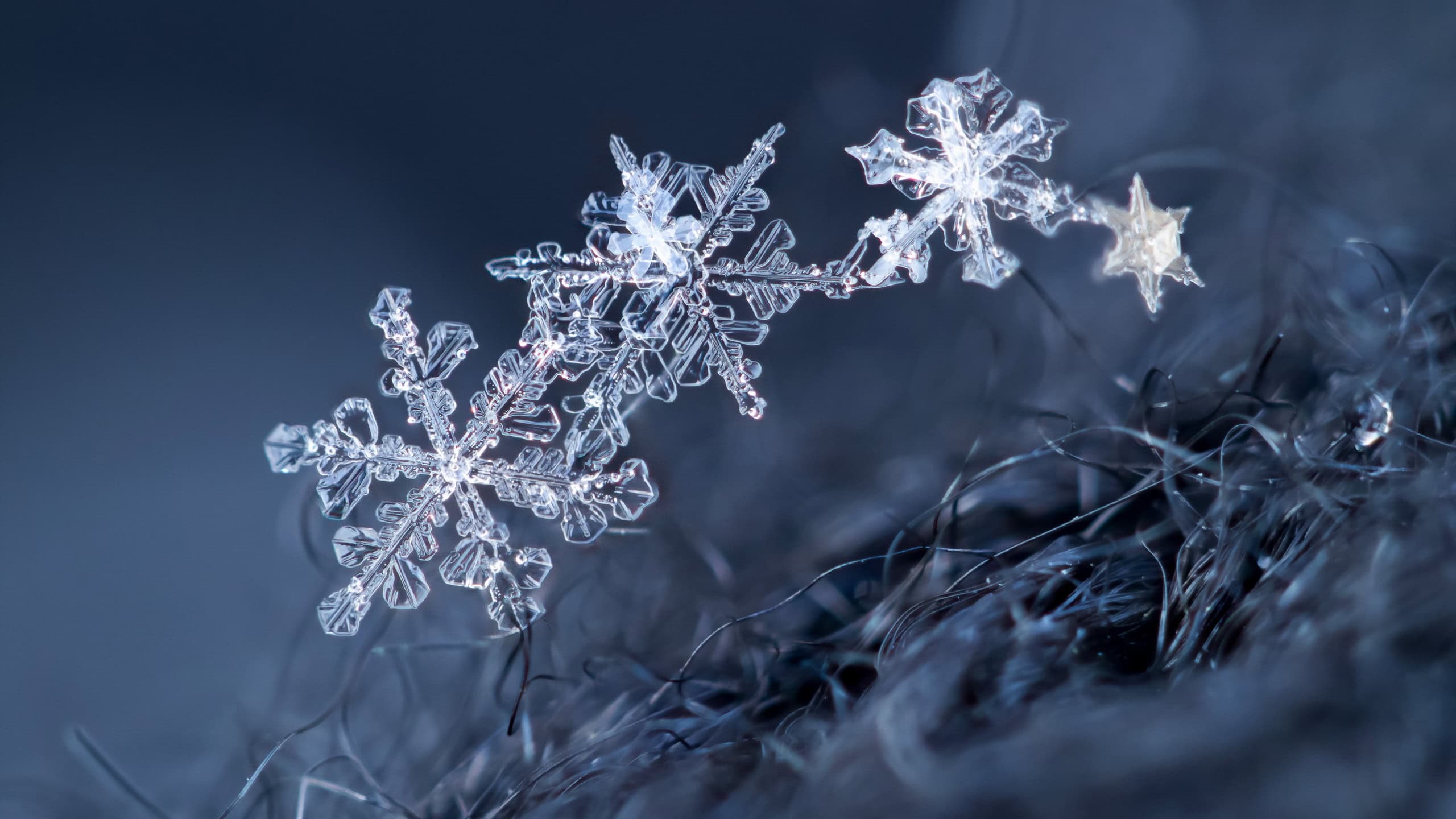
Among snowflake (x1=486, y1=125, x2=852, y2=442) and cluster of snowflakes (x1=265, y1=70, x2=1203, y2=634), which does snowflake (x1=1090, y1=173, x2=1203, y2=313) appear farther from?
snowflake (x1=486, y1=125, x2=852, y2=442)

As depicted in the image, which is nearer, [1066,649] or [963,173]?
[1066,649]

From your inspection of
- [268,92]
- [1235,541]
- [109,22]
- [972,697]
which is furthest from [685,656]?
[109,22]

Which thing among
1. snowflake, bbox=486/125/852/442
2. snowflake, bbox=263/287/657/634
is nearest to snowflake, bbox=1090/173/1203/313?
A: snowflake, bbox=486/125/852/442

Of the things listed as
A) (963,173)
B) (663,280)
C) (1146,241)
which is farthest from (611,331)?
(1146,241)

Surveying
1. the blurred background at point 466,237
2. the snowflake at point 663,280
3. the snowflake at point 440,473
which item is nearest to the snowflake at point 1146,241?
the blurred background at point 466,237

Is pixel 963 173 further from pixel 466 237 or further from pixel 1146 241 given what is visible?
pixel 466 237
